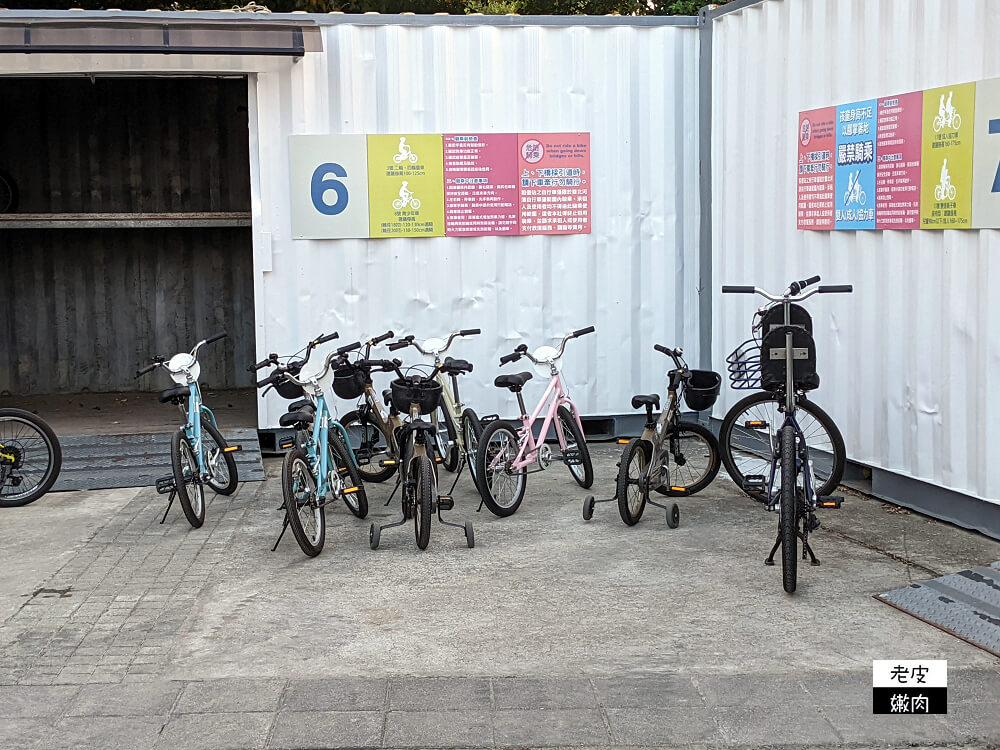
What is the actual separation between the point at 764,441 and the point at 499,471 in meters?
1.71

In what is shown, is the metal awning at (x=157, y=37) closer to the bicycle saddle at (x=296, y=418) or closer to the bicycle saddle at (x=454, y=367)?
the bicycle saddle at (x=454, y=367)

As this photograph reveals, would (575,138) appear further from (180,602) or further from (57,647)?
(57,647)

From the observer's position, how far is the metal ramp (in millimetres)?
8062

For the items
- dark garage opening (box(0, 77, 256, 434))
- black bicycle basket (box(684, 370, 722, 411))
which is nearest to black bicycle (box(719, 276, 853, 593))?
black bicycle basket (box(684, 370, 722, 411))

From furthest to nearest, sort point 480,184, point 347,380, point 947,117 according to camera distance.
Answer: point 480,184 < point 347,380 < point 947,117

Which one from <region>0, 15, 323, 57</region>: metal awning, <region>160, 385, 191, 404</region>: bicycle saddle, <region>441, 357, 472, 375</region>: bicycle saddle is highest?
<region>0, 15, 323, 57</region>: metal awning

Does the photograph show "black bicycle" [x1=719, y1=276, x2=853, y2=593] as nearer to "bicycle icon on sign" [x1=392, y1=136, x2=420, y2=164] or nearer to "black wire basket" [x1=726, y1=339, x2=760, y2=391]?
"black wire basket" [x1=726, y1=339, x2=760, y2=391]

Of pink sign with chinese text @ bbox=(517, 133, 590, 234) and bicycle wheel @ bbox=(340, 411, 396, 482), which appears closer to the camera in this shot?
bicycle wheel @ bbox=(340, 411, 396, 482)

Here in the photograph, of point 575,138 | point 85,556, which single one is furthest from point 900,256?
point 85,556

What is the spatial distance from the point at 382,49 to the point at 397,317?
1918 millimetres

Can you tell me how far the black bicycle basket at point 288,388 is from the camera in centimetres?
652

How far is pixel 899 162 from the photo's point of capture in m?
6.69

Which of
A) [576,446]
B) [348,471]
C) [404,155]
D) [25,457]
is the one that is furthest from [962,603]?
[25,457]

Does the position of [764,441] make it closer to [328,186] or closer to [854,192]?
[854,192]
